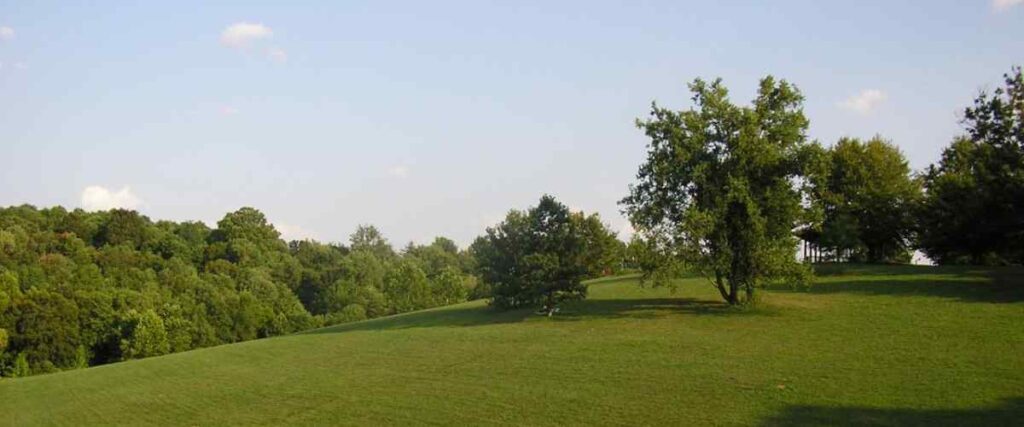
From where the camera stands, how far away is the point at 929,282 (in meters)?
45.4

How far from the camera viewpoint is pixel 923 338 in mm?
30391

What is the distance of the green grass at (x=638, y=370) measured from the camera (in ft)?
76.6

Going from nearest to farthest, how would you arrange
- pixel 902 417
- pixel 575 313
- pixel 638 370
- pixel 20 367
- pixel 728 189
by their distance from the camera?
pixel 902 417
pixel 638 370
pixel 728 189
pixel 575 313
pixel 20 367

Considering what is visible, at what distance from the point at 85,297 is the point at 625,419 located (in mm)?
76174

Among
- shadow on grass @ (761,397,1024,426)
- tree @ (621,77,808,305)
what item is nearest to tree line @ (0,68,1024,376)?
tree @ (621,77,808,305)

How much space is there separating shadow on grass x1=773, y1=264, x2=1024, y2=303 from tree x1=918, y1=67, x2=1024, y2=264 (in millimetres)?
2348

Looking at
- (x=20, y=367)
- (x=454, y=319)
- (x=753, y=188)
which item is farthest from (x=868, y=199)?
(x=20, y=367)

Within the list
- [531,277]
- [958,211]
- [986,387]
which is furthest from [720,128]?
[986,387]

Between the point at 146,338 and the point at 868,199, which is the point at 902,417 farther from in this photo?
the point at 146,338

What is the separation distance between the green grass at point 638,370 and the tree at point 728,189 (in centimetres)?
298

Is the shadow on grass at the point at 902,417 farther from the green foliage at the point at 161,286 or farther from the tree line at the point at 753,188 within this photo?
the green foliage at the point at 161,286

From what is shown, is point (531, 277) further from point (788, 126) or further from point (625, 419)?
point (625, 419)

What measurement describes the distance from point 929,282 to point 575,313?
69.9 ft

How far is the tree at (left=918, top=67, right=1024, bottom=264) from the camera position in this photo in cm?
4331
